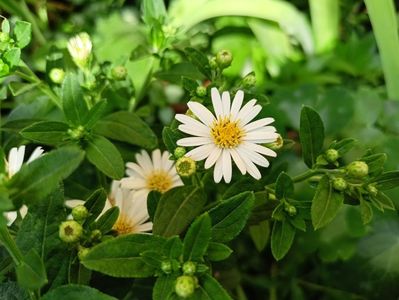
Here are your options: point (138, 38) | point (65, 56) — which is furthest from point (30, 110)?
point (138, 38)

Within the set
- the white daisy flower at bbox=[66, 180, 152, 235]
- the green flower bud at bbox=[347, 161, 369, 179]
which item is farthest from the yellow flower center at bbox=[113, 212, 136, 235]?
the green flower bud at bbox=[347, 161, 369, 179]

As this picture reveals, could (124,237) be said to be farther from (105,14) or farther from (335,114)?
(105,14)

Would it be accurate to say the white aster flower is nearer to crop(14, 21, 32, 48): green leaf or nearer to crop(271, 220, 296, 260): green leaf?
crop(271, 220, 296, 260): green leaf

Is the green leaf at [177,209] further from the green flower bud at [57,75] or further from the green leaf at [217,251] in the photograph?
the green flower bud at [57,75]

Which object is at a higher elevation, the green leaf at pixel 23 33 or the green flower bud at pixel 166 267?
the green leaf at pixel 23 33

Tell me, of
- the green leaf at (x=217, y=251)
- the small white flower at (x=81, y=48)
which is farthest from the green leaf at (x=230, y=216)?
the small white flower at (x=81, y=48)

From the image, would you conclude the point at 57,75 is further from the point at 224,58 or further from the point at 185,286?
the point at 185,286

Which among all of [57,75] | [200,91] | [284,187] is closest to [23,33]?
[57,75]
